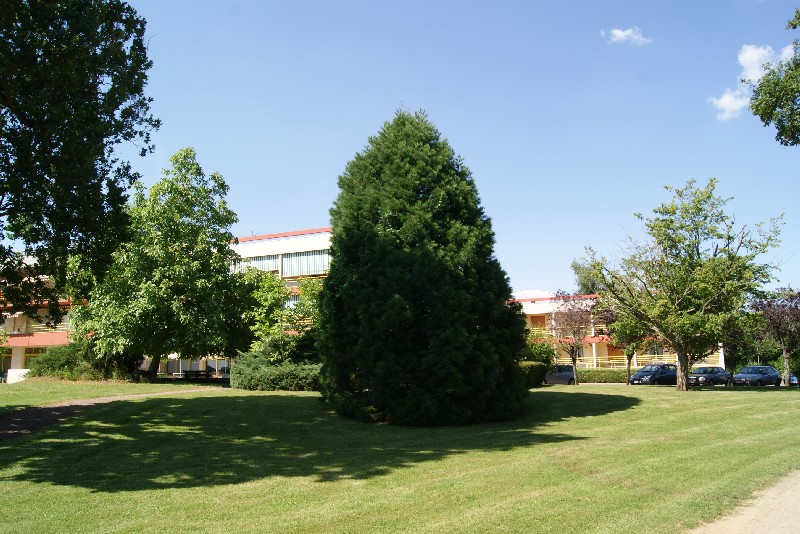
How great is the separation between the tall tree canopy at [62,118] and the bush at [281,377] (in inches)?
450

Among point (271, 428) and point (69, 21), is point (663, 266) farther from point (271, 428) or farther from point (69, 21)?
point (69, 21)

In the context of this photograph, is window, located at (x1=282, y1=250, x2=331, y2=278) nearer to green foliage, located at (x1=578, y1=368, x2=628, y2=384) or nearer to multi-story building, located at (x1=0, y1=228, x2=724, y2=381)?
multi-story building, located at (x1=0, y1=228, x2=724, y2=381)

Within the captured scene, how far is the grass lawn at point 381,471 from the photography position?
6734 millimetres

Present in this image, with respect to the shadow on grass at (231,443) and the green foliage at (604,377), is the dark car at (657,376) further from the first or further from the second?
the shadow on grass at (231,443)

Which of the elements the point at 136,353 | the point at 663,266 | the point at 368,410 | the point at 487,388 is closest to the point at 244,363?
the point at 136,353

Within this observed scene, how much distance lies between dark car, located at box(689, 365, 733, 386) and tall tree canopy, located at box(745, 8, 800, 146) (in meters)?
25.6

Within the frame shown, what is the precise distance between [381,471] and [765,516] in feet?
17.1

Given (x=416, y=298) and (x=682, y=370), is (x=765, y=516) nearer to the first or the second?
(x=416, y=298)

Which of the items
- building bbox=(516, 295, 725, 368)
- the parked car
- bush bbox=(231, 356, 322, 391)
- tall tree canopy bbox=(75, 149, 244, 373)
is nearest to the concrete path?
bush bbox=(231, 356, 322, 391)

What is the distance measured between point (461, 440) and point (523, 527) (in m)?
6.38

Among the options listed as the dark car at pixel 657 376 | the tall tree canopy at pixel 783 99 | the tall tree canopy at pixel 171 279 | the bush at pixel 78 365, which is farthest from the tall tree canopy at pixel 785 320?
the bush at pixel 78 365

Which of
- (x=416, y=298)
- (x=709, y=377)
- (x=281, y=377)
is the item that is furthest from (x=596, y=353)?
(x=416, y=298)

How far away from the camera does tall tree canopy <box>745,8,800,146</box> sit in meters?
16.4

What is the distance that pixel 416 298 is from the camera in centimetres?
1537
